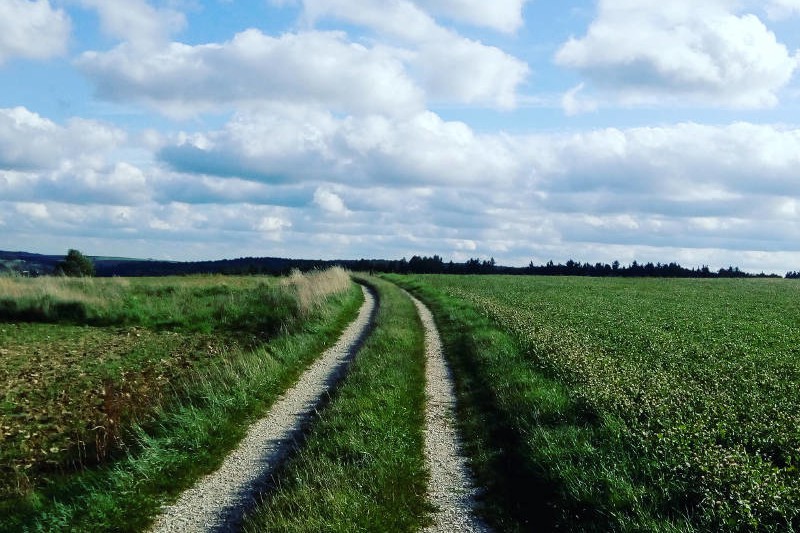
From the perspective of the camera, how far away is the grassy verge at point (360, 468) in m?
7.65

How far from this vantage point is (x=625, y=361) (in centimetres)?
1662

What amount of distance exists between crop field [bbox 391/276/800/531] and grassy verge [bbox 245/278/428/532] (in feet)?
3.69

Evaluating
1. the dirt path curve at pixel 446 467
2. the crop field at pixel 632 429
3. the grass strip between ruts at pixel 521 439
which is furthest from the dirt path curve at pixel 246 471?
the crop field at pixel 632 429

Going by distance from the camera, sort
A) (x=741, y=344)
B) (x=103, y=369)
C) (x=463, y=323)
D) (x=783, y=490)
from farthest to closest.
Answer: (x=463, y=323)
(x=741, y=344)
(x=103, y=369)
(x=783, y=490)

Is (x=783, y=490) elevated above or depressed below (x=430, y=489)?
above

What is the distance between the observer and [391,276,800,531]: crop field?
7.49 meters

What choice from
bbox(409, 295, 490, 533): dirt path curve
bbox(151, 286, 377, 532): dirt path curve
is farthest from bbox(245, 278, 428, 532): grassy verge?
bbox(151, 286, 377, 532): dirt path curve

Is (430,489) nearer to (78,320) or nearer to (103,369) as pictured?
(103,369)

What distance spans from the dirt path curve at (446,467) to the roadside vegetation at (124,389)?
354 centimetres

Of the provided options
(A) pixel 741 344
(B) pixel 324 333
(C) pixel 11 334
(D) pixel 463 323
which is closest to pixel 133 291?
(C) pixel 11 334

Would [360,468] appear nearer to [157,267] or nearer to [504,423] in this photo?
[504,423]

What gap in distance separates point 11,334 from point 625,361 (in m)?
22.6

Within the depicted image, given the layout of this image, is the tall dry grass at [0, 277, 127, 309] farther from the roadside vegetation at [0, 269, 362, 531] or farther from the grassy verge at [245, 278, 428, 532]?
the grassy verge at [245, 278, 428, 532]

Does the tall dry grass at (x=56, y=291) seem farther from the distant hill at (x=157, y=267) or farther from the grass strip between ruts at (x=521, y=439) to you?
the grass strip between ruts at (x=521, y=439)
